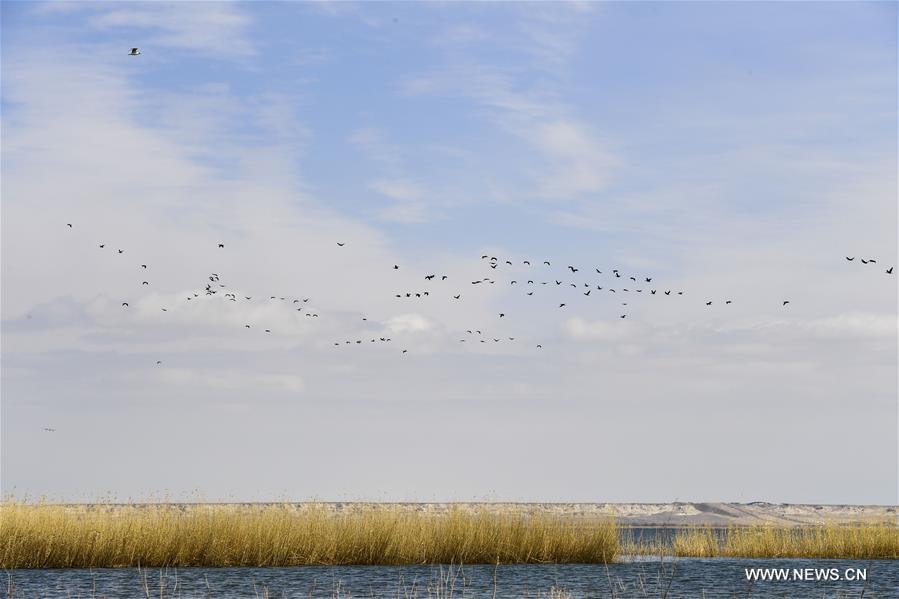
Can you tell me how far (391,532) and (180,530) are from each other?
6.43 metres

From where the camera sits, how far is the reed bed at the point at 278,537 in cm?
3322

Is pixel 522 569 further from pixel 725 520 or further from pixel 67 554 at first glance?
pixel 725 520

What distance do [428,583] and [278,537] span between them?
5571 mm

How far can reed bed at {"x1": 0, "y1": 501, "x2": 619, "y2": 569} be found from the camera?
33.2 m

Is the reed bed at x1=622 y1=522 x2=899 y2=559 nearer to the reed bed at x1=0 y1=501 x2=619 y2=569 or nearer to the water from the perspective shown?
the water

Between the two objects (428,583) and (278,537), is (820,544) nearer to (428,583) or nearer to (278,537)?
(428,583)

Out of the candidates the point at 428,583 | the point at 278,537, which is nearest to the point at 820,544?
the point at 428,583

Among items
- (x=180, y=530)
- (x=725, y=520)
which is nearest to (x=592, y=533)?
(x=180, y=530)

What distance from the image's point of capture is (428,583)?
31578 millimetres

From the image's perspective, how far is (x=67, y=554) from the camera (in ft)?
109

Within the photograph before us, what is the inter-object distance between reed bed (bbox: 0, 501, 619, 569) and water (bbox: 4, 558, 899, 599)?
611mm

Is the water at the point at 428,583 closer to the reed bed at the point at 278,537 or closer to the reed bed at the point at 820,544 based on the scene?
the reed bed at the point at 278,537

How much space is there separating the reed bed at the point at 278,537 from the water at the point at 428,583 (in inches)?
24.0

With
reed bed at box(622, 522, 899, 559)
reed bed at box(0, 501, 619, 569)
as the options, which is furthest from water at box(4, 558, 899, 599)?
reed bed at box(622, 522, 899, 559)
